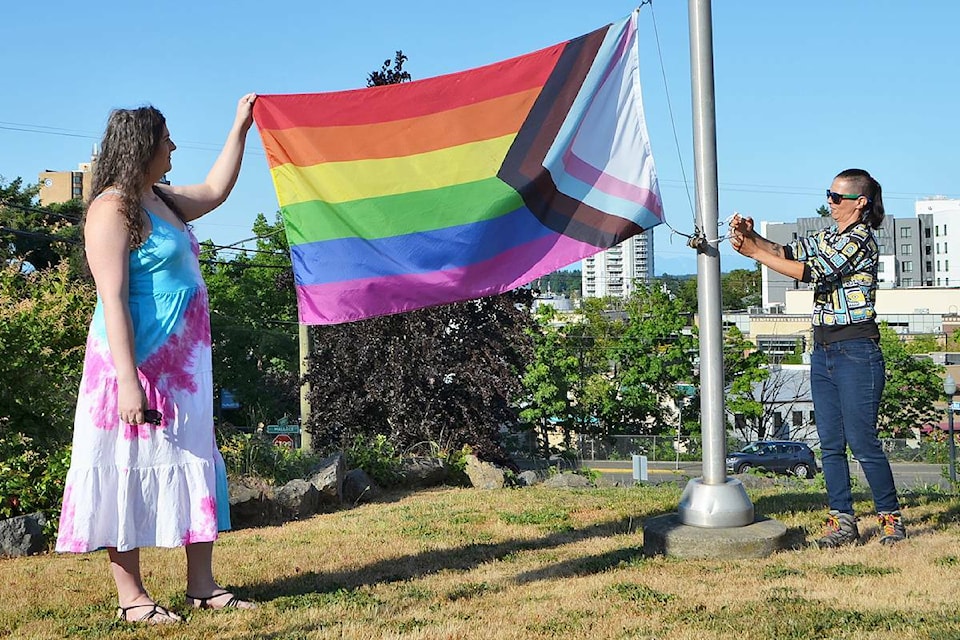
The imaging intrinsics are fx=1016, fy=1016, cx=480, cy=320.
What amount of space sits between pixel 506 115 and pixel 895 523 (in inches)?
123

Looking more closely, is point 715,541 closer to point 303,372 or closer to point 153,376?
point 153,376

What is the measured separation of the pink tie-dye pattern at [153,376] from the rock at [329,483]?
4388 mm

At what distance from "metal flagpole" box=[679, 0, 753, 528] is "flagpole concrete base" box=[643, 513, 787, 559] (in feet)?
0.42

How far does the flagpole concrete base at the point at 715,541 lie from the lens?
5344mm

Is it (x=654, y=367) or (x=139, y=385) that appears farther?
(x=654, y=367)

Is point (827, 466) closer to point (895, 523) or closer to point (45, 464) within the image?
point (895, 523)

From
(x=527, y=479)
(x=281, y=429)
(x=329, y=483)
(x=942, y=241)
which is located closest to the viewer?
(x=329, y=483)

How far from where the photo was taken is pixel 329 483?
868 centimetres

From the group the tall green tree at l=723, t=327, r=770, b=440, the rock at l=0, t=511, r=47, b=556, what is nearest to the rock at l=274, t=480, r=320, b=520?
the rock at l=0, t=511, r=47, b=556

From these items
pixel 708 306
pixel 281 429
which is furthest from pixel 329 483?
pixel 281 429

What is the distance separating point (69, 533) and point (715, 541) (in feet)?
10.4

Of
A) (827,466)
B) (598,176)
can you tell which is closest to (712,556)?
(827,466)

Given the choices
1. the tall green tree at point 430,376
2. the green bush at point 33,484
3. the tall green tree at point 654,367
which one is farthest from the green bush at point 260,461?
the tall green tree at point 654,367

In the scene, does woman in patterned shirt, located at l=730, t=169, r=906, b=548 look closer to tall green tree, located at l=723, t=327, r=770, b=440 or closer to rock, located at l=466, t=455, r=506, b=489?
rock, located at l=466, t=455, r=506, b=489
